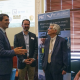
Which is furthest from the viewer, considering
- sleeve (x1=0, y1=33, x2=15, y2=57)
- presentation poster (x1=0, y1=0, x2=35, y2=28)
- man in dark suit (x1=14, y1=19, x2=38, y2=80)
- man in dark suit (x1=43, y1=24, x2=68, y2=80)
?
presentation poster (x1=0, y1=0, x2=35, y2=28)

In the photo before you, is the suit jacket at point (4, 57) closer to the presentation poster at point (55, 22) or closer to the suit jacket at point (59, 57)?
the suit jacket at point (59, 57)

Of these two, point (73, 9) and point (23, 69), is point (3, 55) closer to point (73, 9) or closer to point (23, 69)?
point (23, 69)

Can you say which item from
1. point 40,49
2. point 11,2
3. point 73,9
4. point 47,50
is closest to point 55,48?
point 47,50

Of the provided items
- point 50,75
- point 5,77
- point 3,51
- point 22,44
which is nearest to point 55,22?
point 22,44

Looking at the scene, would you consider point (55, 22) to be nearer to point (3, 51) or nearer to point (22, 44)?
point (22, 44)

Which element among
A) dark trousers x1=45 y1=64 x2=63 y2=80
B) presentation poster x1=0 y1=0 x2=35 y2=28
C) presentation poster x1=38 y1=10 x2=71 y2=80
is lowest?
dark trousers x1=45 y1=64 x2=63 y2=80

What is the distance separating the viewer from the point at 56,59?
1.92 m

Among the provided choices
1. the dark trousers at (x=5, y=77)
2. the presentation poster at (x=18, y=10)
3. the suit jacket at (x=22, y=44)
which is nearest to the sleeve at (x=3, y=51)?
the dark trousers at (x=5, y=77)

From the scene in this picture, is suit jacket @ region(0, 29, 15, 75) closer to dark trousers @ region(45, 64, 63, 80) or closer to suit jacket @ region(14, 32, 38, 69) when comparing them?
suit jacket @ region(14, 32, 38, 69)

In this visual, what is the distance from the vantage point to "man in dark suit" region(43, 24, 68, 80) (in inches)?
74.6

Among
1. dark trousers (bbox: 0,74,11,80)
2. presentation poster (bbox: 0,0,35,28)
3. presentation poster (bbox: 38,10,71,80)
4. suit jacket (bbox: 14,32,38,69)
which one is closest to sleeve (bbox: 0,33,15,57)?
dark trousers (bbox: 0,74,11,80)

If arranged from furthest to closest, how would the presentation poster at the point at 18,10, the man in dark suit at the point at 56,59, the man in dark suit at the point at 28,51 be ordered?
the presentation poster at the point at 18,10 → the man in dark suit at the point at 28,51 → the man in dark suit at the point at 56,59

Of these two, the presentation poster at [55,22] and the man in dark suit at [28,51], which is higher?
the presentation poster at [55,22]

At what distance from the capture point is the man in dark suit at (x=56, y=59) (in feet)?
6.22
